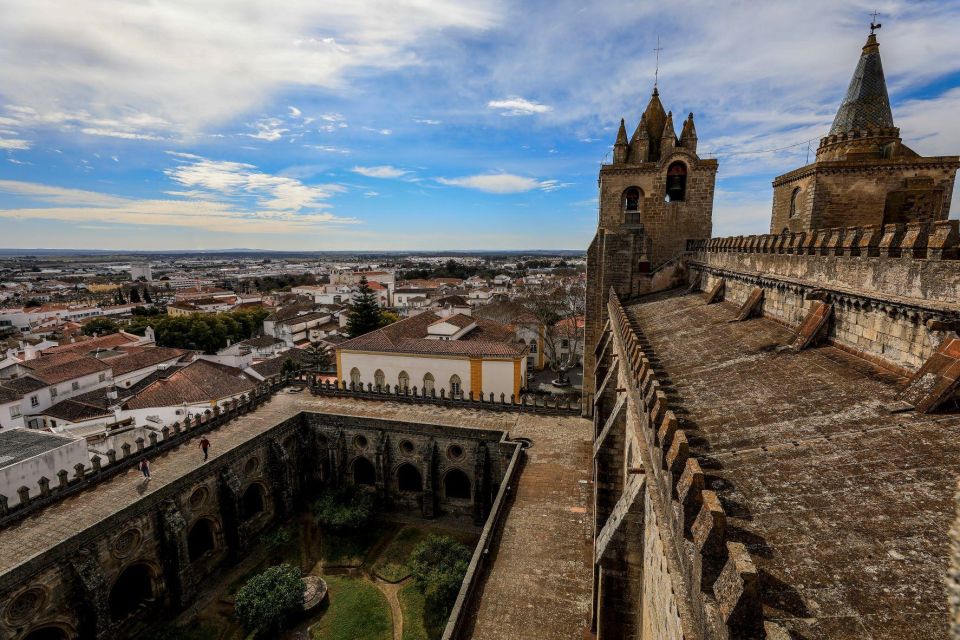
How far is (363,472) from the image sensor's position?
24.5 m

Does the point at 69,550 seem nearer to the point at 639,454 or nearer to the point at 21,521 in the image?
the point at 21,521

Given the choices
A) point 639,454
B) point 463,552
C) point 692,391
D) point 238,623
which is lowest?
point 238,623

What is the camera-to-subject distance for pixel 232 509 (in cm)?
1961

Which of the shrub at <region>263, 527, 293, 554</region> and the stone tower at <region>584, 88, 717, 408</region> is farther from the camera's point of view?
the stone tower at <region>584, 88, 717, 408</region>

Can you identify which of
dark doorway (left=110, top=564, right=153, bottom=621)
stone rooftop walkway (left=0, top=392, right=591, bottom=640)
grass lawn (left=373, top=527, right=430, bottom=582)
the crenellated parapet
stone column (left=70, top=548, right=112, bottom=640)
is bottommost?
grass lawn (left=373, top=527, right=430, bottom=582)

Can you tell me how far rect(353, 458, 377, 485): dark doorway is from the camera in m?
24.2

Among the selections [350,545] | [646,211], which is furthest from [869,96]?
[350,545]

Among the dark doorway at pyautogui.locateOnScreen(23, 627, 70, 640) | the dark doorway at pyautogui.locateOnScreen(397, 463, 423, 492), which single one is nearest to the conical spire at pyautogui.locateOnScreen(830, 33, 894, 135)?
the dark doorway at pyautogui.locateOnScreen(397, 463, 423, 492)

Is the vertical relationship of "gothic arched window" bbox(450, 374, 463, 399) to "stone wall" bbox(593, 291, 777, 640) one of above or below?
below

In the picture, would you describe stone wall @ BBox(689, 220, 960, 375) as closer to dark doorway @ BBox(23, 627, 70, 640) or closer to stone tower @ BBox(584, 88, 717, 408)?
stone tower @ BBox(584, 88, 717, 408)

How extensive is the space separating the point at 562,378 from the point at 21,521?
30093mm

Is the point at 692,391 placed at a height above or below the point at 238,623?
above

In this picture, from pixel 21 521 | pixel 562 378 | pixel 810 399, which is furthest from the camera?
pixel 562 378

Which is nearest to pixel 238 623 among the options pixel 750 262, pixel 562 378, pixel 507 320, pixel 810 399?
pixel 810 399
